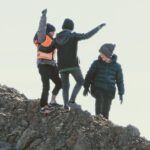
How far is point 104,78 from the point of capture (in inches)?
722

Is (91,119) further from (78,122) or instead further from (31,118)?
(31,118)

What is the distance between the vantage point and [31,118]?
18.9 m

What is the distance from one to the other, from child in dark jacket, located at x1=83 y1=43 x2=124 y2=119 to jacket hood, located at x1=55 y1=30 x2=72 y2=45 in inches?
37.1

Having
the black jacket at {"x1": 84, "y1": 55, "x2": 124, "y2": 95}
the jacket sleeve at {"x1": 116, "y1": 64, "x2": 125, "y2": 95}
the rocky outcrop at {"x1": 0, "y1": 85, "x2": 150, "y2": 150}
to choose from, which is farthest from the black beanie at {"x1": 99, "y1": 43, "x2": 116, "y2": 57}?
the rocky outcrop at {"x1": 0, "y1": 85, "x2": 150, "y2": 150}

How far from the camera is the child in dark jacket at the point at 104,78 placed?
60.0 ft

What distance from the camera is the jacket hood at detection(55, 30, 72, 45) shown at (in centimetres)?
1825

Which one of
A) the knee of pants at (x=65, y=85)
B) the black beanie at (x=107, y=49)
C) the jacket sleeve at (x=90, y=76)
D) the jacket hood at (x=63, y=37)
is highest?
the jacket hood at (x=63, y=37)

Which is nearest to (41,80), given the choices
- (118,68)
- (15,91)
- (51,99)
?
(51,99)

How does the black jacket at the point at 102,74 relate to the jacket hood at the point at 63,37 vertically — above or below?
below

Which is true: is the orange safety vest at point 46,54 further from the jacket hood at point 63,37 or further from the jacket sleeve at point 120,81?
the jacket sleeve at point 120,81

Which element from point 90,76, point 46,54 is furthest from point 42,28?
point 90,76

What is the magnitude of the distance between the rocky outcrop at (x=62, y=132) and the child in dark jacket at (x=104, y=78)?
52 centimetres

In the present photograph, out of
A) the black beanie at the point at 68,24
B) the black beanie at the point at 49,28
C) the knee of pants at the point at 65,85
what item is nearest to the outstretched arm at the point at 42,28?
the black beanie at the point at 49,28

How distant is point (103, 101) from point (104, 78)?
2.08ft
